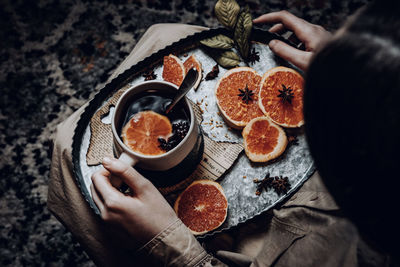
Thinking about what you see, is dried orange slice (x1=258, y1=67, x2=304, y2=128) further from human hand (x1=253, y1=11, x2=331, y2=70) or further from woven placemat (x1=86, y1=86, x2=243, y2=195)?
woven placemat (x1=86, y1=86, x2=243, y2=195)

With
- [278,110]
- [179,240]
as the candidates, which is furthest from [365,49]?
[179,240]

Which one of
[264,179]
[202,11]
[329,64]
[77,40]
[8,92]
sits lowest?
[8,92]

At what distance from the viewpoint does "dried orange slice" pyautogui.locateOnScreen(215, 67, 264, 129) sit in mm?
963

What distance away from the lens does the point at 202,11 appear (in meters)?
1.87

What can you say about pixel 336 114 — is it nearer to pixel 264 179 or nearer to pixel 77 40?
pixel 264 179

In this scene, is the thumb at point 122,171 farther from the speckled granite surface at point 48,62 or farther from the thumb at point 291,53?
the speckled granite surface at point 48,62

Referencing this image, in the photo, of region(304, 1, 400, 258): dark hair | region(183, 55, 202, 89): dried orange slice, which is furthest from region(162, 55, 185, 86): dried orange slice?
region(304, 1, 400, 258): dark hair

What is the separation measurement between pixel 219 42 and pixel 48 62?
1.31 metres

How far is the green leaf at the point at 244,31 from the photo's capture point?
99 centimetres

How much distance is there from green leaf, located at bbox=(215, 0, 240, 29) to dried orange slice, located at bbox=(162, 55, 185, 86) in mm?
209

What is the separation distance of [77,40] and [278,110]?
1.45 meters

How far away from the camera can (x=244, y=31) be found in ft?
3.27

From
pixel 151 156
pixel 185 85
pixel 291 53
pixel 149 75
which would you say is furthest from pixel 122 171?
pixel 291 53

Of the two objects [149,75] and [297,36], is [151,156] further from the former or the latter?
[297,36]
